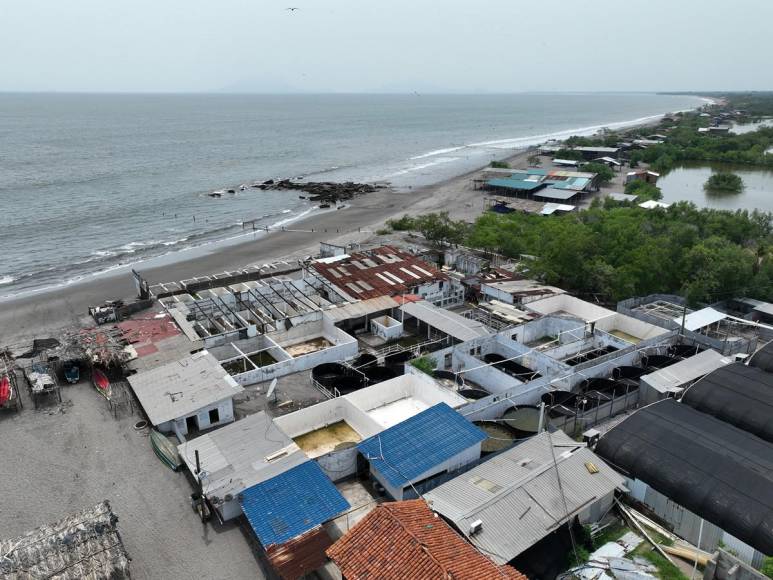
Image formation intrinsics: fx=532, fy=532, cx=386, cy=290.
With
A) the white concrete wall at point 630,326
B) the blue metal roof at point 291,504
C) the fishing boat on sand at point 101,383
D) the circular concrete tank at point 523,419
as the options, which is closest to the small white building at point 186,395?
the fishing boat on sand at point 101,383

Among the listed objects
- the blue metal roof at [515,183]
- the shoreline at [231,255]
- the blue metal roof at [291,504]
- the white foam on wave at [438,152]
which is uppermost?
the white foam on wave at [438,152]

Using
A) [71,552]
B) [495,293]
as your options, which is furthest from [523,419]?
[71,552]

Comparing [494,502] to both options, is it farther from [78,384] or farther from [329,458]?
[78,384]

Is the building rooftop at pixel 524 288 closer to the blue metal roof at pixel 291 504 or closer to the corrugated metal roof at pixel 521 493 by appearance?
the corrugated metal roof at pixel 521 493

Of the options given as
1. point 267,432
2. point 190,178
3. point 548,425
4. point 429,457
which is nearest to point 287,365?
point 267,432

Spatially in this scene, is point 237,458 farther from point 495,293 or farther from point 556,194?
point 556,194

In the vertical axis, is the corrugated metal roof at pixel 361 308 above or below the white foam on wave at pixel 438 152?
below

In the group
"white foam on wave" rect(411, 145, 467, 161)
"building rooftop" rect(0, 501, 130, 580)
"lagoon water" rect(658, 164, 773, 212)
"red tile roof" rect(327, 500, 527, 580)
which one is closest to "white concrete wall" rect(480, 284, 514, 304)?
"red tile roof" rect(327, 500, 527, 580)
